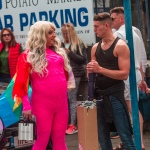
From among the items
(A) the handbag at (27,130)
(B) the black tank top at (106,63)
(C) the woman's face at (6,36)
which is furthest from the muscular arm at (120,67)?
(C) the woman's face at (6,36)

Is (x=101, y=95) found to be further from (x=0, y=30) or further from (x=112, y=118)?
(x=0, y=30)

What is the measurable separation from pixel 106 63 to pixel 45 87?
0.71 meters

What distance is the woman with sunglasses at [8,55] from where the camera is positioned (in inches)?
362

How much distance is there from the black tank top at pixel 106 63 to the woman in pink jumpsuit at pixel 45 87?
0.41m

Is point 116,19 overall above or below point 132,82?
above

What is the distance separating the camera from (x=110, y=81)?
6.24 meters

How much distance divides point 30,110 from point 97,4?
3768mm

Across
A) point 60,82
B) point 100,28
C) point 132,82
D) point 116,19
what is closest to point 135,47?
point 116,19

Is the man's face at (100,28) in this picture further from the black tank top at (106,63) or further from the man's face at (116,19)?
the man's face at (116,19)

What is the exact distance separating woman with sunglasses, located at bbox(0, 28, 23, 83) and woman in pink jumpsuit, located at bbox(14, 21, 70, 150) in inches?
110

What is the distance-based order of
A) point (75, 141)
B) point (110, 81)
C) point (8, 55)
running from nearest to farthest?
1. point (110, 81)
2. point (75, 141)
3. point (8, 55)

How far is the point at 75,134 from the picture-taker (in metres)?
9.33

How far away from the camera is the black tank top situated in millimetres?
6188

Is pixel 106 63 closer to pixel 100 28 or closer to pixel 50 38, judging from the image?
pixel 100 28
